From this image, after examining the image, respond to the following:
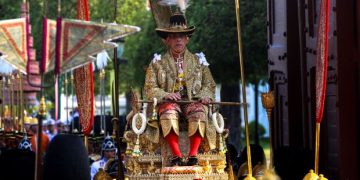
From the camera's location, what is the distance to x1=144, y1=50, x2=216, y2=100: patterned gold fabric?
15719 mm

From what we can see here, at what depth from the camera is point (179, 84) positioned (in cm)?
1582

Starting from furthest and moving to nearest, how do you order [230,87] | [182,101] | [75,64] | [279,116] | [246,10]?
1. [230,87]
2. [246,10]
3. [279,116]
4. [182,101]
5. [75,64]

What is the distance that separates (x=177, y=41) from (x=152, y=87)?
75 centimetres

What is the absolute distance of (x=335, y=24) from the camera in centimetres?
1703

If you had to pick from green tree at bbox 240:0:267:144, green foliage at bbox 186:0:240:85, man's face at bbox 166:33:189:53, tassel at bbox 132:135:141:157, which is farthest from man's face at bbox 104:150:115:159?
green tree at bbox 240:0:267:144

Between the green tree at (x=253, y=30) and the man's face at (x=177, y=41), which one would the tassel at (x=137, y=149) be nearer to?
the man's face at (x=177, y=41)

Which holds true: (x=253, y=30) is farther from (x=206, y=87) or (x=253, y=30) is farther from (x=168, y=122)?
Answer: (x=168, y=122)

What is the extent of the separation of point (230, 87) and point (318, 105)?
16858 millimetres

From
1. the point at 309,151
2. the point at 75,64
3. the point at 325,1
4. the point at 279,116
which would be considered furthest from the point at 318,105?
the point at 279,116

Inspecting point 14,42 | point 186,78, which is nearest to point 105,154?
point 186,78

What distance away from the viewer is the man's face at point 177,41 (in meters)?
15.8

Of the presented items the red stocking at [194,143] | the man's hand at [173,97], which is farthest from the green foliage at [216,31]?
the red stocking at [194,143]

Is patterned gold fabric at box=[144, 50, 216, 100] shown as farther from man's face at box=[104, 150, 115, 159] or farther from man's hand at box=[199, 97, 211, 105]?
man's face at box=[104, 150, 115, 159]

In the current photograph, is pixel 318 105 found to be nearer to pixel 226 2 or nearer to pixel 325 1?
pixel 325 1
